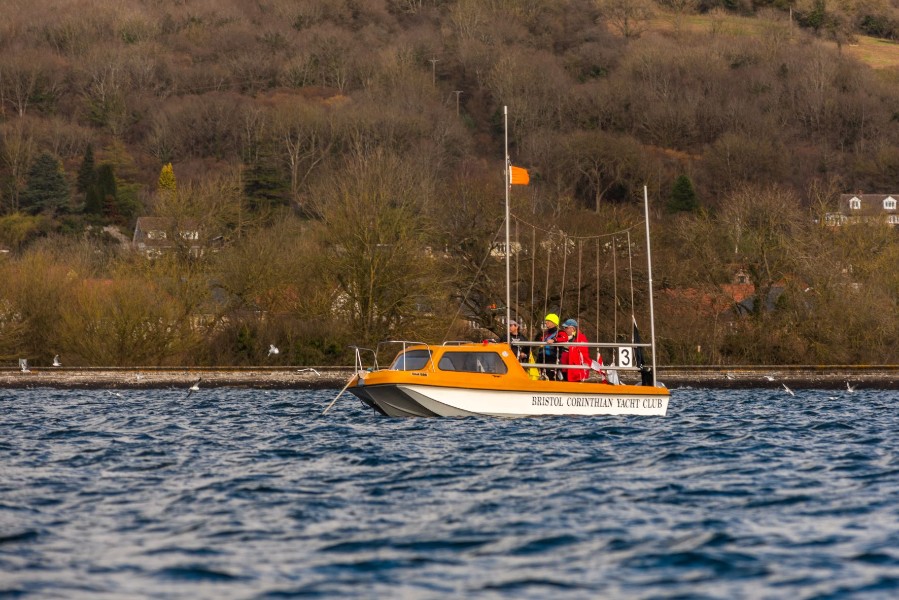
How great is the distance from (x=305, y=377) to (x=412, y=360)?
3037 centimetres

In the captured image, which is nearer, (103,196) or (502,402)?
(502,402)

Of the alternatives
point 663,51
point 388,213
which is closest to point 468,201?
point 388,213

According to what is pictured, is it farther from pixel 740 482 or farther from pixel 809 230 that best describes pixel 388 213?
pixel 740 482

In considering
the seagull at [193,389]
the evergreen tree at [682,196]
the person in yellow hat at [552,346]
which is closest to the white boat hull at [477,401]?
the person in yellow hat at [552,346]

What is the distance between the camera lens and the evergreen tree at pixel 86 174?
499 feet

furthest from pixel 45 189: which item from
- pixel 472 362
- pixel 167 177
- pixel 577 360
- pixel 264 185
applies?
pixel 472 362

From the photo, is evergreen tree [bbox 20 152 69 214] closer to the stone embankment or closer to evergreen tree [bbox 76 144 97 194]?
evergreen tree [bbox 76 144 97 194]

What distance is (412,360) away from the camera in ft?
108

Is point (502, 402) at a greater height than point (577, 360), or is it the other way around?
point (577, 360)

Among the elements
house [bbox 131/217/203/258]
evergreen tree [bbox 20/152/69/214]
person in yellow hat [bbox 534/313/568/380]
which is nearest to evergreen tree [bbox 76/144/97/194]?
evergreen tree [bbox 20/152/69/214]

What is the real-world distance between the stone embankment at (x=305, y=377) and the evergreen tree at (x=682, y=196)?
Result: 7601cm

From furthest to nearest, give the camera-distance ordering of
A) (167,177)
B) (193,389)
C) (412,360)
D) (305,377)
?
(167,177) → (305,377) → (193,389) → (412,360)

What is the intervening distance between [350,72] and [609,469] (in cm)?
17646

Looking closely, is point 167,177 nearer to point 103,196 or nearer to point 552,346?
point 103,196
